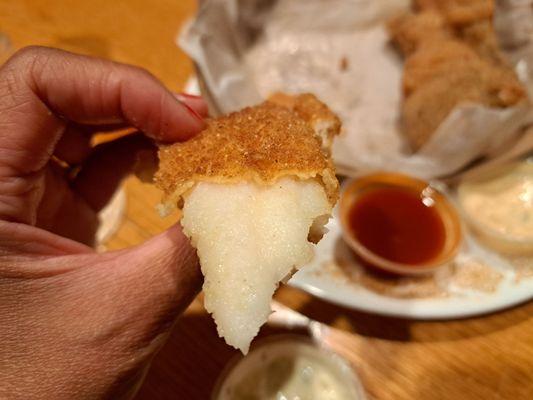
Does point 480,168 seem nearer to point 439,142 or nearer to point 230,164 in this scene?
point 439,142

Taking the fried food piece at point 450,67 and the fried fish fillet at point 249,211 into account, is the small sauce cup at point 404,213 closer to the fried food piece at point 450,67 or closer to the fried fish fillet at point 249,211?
the fried food piece at point 450,67

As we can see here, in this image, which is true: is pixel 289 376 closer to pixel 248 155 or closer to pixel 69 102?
pixel 248 155

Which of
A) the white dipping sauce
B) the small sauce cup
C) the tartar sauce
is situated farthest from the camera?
the tartar sauce

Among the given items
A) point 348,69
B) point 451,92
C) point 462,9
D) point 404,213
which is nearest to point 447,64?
point 451,92

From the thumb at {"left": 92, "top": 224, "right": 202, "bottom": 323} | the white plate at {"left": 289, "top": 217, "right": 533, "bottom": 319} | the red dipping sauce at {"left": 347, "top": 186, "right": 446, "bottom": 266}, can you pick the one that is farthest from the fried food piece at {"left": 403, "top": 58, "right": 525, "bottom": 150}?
the thumb at {"left": 92, "top": 224, "right": 202, "bottom": 323}

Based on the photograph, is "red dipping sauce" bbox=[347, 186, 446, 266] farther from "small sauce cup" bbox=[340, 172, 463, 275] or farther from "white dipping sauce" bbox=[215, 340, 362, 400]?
"white dipping sauce" bbox=[215, 340, 362, 400]

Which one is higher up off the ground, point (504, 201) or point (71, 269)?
point (71, 269)
